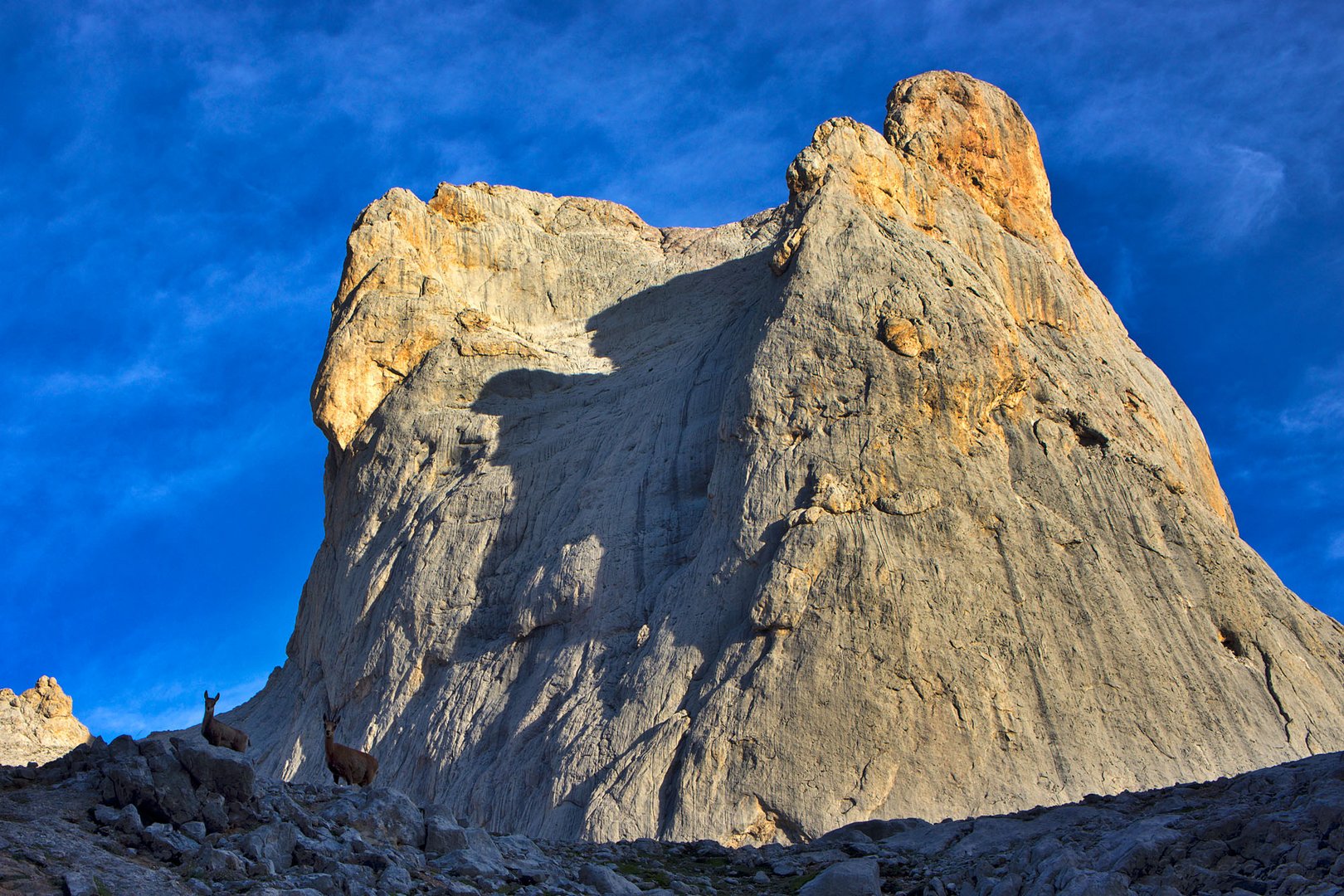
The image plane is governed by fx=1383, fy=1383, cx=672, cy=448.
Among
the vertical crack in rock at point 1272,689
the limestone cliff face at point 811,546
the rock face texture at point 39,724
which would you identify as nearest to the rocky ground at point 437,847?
the limestone cliff face at point 811,546

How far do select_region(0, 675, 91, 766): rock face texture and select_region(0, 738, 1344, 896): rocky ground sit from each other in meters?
34.5

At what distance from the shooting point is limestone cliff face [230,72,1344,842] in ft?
83.6

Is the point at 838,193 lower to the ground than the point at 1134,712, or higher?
higher

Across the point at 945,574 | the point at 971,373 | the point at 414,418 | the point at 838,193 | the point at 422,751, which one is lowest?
the point at 422,751

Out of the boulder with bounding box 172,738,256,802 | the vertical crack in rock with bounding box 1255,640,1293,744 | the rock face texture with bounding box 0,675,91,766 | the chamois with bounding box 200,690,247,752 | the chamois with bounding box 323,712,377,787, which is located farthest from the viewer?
the rock face texture with bounding box 0,675,91,766

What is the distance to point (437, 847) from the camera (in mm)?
16516

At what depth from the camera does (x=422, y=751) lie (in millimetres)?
30734

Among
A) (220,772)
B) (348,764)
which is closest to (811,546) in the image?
(348,764)

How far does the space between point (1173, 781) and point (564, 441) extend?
58.4 ft

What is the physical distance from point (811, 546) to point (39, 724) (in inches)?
1352

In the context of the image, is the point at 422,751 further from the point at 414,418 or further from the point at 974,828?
the point at 974,828

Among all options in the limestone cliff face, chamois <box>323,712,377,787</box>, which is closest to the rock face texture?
the limestone cliff face

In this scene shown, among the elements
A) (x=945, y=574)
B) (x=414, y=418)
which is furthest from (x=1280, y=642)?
(x=414, y=418)

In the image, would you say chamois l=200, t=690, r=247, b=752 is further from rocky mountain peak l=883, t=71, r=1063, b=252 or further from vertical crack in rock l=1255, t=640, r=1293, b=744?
rocky mountain peak l=883, t=71, r=1063, b=252
